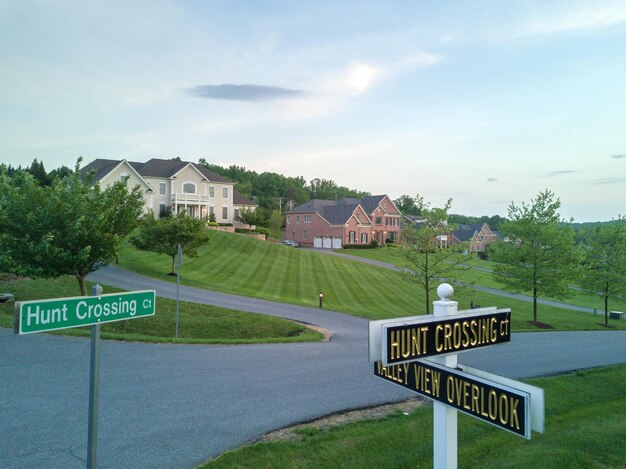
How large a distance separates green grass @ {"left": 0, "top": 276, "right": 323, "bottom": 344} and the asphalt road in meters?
2.22

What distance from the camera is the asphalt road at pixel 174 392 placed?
261 inches

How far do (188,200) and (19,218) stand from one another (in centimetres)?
4190

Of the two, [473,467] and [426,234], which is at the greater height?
[426,234]

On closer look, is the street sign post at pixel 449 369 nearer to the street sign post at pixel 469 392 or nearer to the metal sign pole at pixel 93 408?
the street sign post at pixel 469 392

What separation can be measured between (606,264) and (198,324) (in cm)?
3017

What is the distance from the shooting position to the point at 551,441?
6992 mm

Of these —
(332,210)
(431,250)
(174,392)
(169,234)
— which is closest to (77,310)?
(174,392)

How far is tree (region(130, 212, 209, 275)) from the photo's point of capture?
29.9 m

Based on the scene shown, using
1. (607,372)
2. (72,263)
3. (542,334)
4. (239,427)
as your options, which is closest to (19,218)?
(72,263)

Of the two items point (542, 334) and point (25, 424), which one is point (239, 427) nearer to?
point (25, 424)

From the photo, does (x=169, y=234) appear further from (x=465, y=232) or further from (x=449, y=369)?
(x=465, y=232)

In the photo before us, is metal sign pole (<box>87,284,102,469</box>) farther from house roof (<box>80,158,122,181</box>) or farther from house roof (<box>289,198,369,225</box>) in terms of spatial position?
house roof (<box>289,198,369,225</box>)

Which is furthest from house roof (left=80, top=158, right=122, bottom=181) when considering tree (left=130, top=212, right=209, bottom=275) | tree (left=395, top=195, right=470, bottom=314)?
tree (left=395, top=195, right=470, bottom=314)

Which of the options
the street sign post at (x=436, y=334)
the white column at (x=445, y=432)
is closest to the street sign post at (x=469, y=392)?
the white column at (x=445, y=432)
